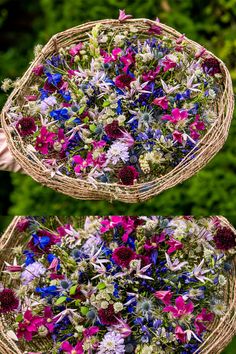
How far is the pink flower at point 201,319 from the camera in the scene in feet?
5.57

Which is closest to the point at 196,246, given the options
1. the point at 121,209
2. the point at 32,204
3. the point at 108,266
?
the point at 108,266

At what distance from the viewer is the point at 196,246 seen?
5.92 ft

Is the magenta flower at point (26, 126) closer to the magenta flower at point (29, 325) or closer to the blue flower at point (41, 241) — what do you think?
the blue flower at point (41, 241)

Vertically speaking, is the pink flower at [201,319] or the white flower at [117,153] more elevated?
the white flower at [117,153]

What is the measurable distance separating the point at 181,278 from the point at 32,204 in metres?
1.22

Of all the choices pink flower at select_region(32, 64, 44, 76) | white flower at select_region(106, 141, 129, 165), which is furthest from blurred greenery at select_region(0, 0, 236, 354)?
white flower at select_region(106, 141, 129, 165)

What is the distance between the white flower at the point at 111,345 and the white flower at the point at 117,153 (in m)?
0.45

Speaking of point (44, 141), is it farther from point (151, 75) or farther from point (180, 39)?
point (180, 39)

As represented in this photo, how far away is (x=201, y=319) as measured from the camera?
5.57 feet

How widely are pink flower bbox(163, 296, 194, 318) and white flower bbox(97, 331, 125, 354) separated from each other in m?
0.13

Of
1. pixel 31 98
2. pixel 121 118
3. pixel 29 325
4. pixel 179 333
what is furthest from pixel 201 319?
pixel 31 98

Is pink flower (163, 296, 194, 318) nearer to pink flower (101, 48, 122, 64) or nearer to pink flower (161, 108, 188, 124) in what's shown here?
pink flower (161, 108, 188, 124)

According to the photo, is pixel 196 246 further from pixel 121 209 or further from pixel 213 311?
pixel 121 209

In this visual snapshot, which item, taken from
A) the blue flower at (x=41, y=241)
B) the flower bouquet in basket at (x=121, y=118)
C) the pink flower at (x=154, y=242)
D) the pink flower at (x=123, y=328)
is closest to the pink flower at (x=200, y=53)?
the flower bouquet in basket at (x=121, y=118)
